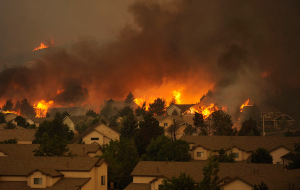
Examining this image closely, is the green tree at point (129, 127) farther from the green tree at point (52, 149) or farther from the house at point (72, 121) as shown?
the green tree at point (52, 149)

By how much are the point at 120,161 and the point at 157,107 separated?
59460mm

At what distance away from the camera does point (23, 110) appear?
122m

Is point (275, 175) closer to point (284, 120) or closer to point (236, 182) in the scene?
point (236, 182)

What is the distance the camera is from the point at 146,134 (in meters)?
56.8

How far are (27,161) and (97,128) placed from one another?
2887 cm

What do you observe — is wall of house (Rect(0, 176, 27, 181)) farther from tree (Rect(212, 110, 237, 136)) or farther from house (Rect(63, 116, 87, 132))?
house (Rect(63, 116, 87, 132))

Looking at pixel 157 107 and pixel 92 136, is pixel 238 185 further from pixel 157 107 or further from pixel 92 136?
pixel 157 107

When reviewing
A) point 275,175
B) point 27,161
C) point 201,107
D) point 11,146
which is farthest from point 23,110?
point 275,175

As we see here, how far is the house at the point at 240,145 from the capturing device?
47.3m

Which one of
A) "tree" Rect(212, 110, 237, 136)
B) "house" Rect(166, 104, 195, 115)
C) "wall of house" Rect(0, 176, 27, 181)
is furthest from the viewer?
"house" Rect(166, 104, 195, 115)

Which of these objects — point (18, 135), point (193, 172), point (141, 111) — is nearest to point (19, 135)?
point (18, 135)

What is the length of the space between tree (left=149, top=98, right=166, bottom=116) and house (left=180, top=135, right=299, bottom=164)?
159 ft

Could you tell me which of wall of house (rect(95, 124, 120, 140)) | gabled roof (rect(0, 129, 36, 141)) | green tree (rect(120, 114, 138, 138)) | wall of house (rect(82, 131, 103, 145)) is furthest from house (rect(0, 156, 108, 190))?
green tree (rect(120, 114, 138, 138))

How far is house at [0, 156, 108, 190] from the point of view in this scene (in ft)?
99.8
